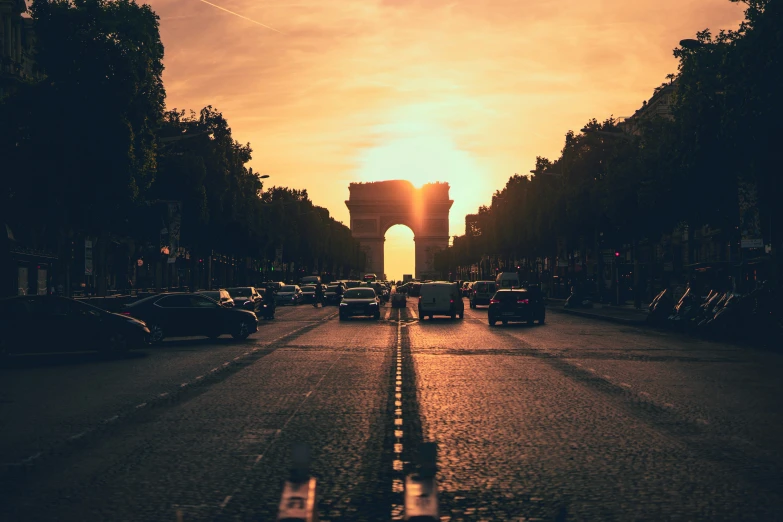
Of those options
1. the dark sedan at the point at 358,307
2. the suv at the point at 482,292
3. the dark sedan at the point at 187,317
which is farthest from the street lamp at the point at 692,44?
the suv at the point at 482,292

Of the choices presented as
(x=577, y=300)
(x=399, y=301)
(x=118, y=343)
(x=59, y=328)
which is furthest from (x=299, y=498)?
(x=399, y=301)

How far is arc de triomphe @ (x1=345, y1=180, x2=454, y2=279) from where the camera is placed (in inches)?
6998

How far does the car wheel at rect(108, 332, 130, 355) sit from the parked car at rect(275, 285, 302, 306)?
1813 inches

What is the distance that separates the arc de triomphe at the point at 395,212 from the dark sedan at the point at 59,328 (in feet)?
499

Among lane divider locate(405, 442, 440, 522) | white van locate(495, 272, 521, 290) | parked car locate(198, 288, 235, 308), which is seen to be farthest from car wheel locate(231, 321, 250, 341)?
white van locate(495, 272, 521, 290)

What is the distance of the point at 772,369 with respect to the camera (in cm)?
1861

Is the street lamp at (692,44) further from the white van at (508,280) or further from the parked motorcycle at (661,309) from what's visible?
the white van at (508,280)

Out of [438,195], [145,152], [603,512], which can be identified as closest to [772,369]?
[603,512]

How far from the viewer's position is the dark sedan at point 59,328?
20.7 metres

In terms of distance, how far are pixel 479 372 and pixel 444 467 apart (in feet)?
31.2

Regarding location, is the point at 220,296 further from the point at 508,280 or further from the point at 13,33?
the point at 508,280

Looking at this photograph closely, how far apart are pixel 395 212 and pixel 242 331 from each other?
152049mm

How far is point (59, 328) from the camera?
21.1 metres

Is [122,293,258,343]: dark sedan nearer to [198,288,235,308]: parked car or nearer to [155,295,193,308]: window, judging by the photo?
[155,295,193,308]: window
